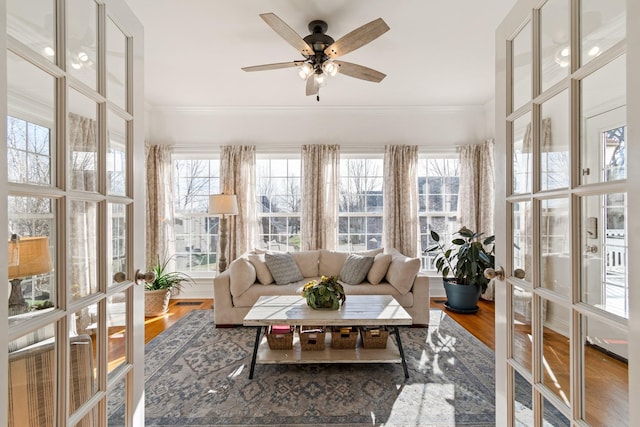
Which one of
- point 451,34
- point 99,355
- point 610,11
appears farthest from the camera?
point 451,34

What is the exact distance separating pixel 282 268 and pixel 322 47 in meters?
2.35

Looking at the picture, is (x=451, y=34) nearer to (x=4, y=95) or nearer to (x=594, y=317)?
(x=594, y=317)

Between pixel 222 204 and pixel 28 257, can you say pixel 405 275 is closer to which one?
pixel 222 204

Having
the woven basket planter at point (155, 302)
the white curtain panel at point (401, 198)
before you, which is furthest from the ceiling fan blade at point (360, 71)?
the woven basket planter at point (155, 302)

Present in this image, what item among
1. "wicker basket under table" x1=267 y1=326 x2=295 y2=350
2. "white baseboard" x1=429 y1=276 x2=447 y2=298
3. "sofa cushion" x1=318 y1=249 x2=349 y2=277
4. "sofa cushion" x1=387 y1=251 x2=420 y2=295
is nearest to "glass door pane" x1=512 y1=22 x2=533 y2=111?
"wicker basket under table" x1=267 y1=326 x2=295 y2=350

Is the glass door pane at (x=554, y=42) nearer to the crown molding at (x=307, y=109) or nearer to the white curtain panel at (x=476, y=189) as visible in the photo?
the crown molding at (x=307, y=109)

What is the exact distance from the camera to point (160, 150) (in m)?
4.42

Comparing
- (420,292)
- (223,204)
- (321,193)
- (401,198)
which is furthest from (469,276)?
(223,204)

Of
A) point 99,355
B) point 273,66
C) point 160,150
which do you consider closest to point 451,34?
point 273,66

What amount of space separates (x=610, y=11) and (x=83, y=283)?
5.21ft

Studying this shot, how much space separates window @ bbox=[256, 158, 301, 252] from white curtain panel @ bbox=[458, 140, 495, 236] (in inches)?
95.7

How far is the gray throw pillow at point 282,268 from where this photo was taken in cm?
355

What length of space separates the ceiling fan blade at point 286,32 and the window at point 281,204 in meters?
2.39

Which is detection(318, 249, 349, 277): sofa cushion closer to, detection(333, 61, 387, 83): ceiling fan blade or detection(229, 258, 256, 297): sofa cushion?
detection(229, 258, 256, 297): sofa cushion
